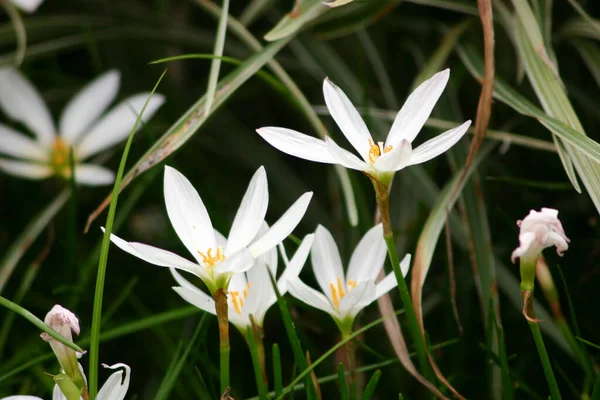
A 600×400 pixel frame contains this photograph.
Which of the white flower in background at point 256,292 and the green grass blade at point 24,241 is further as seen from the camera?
the green grass blade at point 24,241

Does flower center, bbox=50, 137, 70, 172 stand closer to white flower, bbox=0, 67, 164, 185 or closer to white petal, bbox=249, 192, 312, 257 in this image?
white flower, bbox=0, 67, 164, 185

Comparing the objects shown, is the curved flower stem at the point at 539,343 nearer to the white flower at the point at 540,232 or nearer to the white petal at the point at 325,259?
the white flower at the point at 540,232

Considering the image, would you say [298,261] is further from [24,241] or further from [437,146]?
[24,241]

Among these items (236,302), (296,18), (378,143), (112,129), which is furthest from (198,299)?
(112,129)

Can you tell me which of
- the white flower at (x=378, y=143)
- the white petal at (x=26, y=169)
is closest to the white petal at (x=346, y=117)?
the white flower at (x=378, y=143)

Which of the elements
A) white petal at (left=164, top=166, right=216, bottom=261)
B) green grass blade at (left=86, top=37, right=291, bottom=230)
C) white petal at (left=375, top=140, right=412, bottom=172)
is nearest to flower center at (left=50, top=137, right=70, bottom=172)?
green grass blade at (left=86, top=37, right=291, bottom=230)

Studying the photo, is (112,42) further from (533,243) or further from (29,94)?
(533,243)
